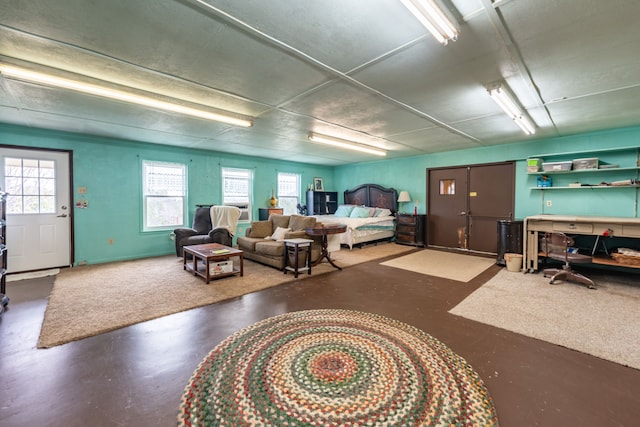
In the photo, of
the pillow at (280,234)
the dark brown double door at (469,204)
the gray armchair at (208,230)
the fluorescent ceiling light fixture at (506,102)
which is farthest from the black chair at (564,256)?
the gray armchair at (208,230)

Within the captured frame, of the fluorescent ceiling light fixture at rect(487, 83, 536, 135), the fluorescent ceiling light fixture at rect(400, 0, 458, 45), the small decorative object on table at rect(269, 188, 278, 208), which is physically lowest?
the small decorative object on table at rect(269, 188, 278, 208)

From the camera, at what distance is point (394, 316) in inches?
108

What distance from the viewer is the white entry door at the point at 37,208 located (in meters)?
4.32

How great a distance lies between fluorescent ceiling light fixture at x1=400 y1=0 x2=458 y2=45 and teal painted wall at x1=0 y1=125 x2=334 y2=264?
584 centimetres

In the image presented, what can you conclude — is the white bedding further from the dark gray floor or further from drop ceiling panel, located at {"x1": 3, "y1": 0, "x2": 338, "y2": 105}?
drop ceiling panel, located at {"x1": 3, "y1": 0, "x2": 338, "y2": 105}

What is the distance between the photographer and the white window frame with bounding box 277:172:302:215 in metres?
8.00

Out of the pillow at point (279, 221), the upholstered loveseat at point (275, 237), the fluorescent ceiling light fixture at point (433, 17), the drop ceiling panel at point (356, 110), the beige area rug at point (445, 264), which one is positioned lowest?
the beige area rug at point (445, 264)

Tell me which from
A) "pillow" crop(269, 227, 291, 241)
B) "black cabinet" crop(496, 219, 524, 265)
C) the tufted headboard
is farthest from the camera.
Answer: the tufted headboard

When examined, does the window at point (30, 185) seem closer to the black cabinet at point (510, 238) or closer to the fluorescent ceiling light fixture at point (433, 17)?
the fluorescent ceiling light fixture at point (433, 17)

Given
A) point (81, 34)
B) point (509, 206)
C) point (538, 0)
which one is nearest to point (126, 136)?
point (81, 34)

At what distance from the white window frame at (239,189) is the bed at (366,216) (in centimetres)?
203

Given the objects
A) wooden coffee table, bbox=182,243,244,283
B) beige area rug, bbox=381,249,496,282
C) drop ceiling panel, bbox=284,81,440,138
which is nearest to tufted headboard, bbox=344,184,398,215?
beige area rug, bbox=381,249,496,282

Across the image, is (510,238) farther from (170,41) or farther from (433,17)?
(170,41)

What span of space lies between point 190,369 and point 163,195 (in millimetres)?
4985
